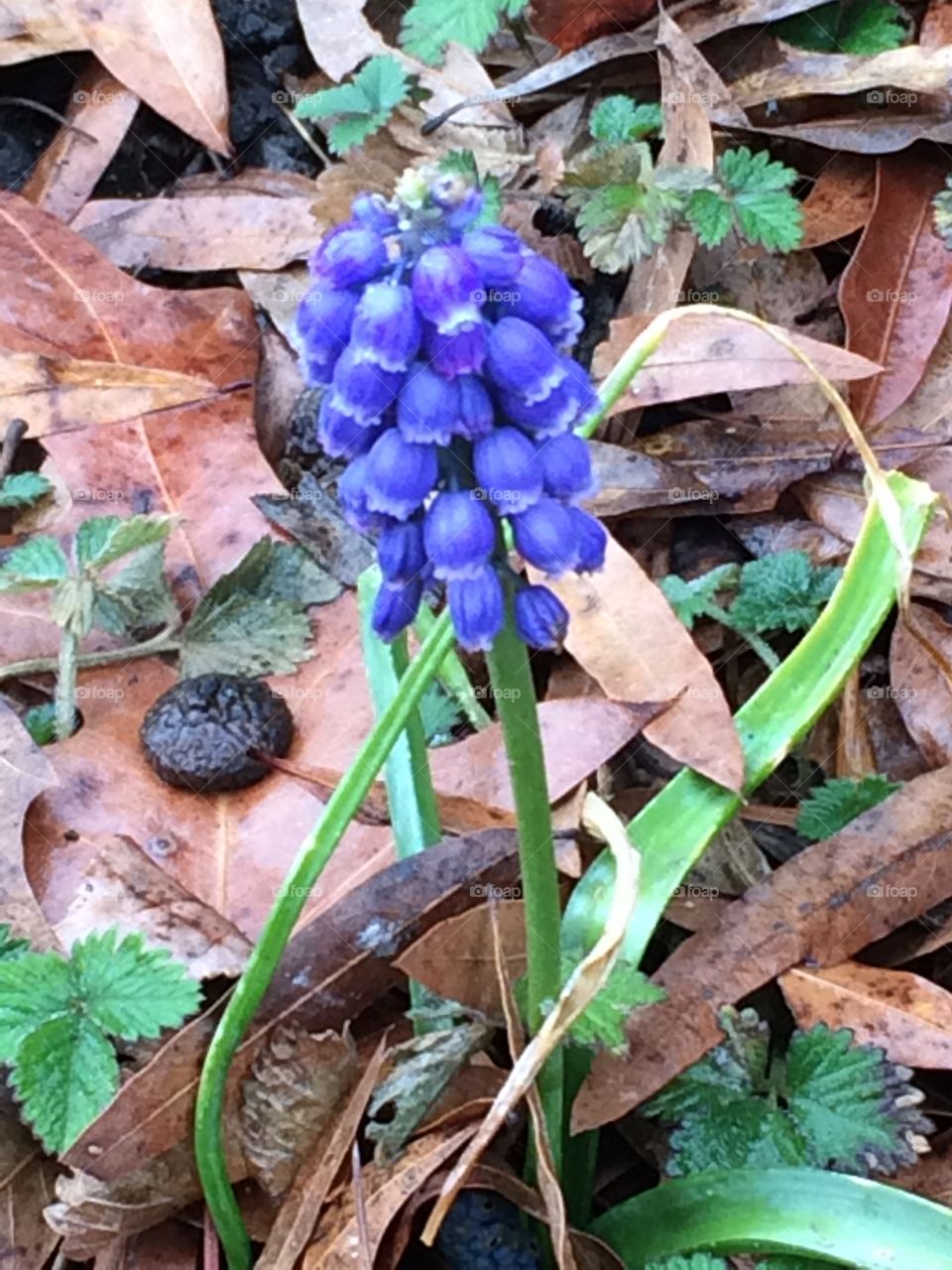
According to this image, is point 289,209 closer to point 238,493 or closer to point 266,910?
point 238,493

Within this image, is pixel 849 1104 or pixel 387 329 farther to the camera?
pixel 849 1104

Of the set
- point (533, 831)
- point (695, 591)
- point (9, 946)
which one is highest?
point (533, 831)

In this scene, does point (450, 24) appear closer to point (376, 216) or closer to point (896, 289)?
point (896, 289)

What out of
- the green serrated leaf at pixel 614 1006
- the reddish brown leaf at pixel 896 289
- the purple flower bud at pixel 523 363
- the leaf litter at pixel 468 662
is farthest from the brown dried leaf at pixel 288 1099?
the reddish brown leaf at pixel 896 289

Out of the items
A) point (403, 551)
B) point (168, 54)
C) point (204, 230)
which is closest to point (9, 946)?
point (403, 551)

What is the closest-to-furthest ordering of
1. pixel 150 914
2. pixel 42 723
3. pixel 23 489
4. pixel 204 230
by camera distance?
pixel 150 914 → pixel 42 723 → pixel 23 489 → pixel 204 230

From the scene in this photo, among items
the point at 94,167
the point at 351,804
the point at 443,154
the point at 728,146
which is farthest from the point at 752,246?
the point at 351,804

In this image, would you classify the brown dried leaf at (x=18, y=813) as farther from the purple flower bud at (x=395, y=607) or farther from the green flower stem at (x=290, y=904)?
the purple flower bud at (x=395, y=607)
